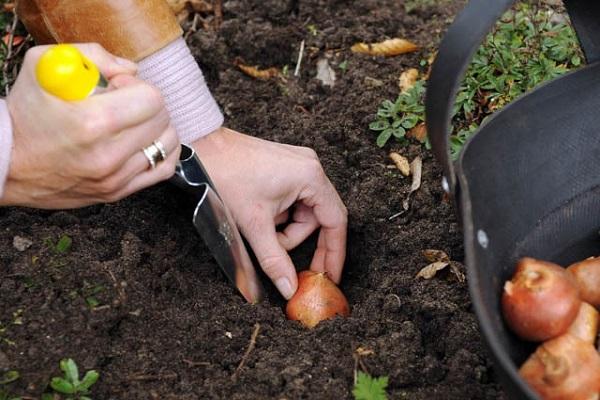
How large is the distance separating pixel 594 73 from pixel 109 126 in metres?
0.96

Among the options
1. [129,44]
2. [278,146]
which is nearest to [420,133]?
[278,146]

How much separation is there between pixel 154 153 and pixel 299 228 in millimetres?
651

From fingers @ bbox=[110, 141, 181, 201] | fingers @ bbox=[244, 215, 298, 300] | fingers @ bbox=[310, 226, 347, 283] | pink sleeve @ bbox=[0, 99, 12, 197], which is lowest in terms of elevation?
fingers @ bbox=[310, 226, 347, 283]

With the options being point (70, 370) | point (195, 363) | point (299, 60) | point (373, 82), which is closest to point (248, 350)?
point (195, 363)

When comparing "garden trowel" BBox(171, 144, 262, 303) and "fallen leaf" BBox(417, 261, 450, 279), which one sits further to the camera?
"fallen leaf" BBox(417, 261, 450, 279)

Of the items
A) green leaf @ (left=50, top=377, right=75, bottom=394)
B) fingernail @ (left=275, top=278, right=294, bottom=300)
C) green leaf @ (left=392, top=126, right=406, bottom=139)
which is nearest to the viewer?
green leaf @ (left=50, top=377, right=75, bottom=394)

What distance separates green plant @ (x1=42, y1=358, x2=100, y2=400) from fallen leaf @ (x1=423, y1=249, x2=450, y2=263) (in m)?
0.82

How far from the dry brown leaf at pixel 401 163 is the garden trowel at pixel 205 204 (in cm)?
51

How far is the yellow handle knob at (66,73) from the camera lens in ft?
4.09

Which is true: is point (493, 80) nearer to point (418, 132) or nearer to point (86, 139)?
point (418, 132)

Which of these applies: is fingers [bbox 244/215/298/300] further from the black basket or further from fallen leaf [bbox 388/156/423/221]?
the black basket

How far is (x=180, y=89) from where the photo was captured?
1.90 m

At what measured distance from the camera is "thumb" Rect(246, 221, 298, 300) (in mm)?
1900

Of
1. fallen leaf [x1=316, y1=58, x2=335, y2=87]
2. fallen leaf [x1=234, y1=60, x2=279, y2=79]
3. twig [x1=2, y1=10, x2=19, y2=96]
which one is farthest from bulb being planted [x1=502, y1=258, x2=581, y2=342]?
twig [x1=2, y1=10, x2=19, y2=96]
